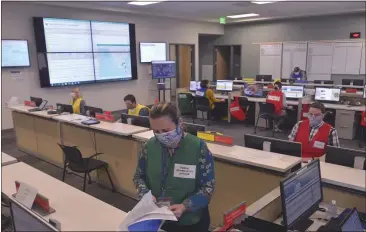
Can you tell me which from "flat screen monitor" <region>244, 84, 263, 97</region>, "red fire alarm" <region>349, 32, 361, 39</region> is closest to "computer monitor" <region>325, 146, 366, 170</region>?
"flat screen monitor" <region>244, 84, 263, 97</region>

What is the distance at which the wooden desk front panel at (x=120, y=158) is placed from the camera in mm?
3492

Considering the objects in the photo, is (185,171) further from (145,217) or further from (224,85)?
(224,85)

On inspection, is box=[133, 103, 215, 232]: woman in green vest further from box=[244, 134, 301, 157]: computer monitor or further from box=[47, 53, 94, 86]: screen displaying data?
box=[47, 53, 94, 86]: screen displaying data

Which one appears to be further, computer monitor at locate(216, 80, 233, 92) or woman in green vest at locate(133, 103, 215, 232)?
computer monitor at locate(216, 80, 233, 92)

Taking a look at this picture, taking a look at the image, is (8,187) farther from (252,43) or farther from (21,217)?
(252,43)

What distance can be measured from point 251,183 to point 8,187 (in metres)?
1.73

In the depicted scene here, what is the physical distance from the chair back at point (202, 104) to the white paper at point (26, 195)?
5.82m

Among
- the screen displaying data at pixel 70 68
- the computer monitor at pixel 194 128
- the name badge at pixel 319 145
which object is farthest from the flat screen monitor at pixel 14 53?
the name badge at pixel 319 145

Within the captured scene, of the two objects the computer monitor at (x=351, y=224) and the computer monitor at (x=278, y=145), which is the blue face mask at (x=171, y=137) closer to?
the computer monitor at (x=351, y=224)

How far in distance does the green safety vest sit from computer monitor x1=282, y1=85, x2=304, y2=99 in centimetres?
542

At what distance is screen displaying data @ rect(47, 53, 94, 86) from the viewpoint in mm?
7164

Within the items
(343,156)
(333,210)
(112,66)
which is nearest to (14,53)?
(112,66)

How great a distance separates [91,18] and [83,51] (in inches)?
36.2

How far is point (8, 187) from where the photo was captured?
1734 millimetres
